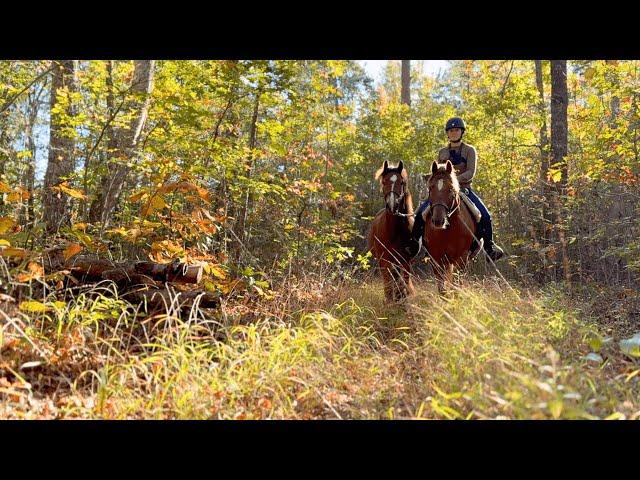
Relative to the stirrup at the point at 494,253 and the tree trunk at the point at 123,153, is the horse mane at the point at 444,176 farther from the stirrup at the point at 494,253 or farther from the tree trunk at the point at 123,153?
the tree trunk at the point at 123,153

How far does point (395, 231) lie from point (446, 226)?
3.69ft

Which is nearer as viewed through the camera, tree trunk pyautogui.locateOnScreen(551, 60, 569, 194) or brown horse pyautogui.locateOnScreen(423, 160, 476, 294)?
brown horse pyautogui.locateOnScreen(423, 160, 476, 294)

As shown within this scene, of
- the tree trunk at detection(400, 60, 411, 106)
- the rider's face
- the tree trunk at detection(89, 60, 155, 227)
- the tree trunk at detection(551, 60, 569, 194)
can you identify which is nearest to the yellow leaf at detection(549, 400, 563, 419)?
the rider's face

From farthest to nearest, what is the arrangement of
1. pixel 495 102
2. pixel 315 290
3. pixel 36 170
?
pixel 495 102, pixel 36 170, pixel 315 290

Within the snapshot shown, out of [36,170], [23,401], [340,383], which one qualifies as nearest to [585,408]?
[340,383]

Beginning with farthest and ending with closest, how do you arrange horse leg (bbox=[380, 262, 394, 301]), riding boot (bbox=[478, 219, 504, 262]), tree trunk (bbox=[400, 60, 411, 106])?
tree trunk (bbox=[400, 60, 411, 106])
horse leg (bbox=[380, 262, 394, 301])
riding boot (bbox=[478, 219, 504, 262])

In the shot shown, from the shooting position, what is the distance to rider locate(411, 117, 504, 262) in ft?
23.9

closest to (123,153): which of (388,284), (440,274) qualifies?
(388,284)

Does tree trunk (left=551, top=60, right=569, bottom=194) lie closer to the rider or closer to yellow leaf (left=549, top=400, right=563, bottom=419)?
the rider

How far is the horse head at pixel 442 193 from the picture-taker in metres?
6.29
